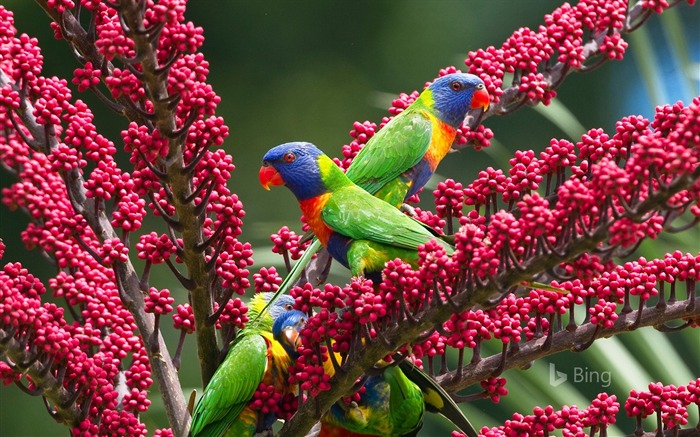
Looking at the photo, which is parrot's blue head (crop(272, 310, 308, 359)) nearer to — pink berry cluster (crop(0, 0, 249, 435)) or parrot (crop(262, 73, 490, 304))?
pink berry cluster (crop(0, 0, 249, 435))

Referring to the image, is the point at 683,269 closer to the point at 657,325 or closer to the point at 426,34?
the point at 657,325

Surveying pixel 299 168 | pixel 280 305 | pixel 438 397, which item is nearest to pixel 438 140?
pixel 299 168

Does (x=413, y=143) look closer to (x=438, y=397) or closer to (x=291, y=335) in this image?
(x=291, y=335)

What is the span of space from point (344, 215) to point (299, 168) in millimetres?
182

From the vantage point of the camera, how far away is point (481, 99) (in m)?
2.42

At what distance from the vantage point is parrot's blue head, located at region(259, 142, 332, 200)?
2.18 metres

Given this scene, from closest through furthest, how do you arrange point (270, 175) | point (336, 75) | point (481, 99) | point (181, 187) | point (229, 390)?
point (181, 187) → point (229, 390) → point (270, 175) → point (481, 99) → point (336, 75)

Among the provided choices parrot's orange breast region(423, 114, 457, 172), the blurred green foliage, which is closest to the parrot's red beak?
parrot's orange breast region(423, 114, 457, 172)

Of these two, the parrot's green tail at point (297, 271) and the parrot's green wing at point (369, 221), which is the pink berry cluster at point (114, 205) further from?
the parrot's green wing at point (369, 221)

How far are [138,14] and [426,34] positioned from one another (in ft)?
17.4

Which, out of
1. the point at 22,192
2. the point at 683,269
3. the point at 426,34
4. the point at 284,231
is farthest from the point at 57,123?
the point at 426,34

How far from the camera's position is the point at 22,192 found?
153 centimetres

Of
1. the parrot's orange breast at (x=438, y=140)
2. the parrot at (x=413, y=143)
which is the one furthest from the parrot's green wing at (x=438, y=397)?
the parrot's orange breast at (x=438, y=140)

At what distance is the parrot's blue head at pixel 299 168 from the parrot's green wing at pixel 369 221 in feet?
0.18
